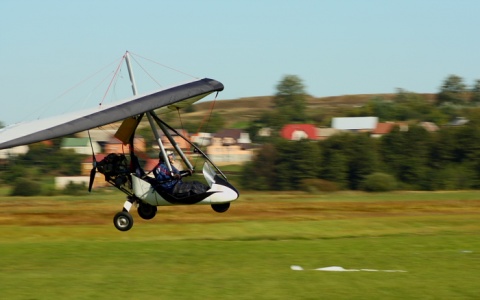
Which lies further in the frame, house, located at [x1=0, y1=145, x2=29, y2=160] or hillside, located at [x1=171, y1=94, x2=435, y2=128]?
hillside, located at [x1=171, y1=94, x2=435, y2=128]

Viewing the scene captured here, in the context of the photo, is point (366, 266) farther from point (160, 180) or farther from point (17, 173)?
point (17, 173)

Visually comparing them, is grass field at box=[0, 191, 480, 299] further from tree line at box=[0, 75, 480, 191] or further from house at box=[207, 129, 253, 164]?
house at box=[207, 129, 253, 164]

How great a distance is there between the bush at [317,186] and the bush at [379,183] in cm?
263

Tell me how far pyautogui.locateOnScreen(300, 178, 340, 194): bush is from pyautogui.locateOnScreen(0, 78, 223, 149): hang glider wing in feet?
145

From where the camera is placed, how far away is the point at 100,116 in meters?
21.2

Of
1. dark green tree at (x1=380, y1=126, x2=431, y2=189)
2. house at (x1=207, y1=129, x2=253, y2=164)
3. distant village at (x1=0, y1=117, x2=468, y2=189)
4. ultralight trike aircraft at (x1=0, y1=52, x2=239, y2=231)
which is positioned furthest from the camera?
Result: house at (x1=207, y1=129, x2=253, y2=164)

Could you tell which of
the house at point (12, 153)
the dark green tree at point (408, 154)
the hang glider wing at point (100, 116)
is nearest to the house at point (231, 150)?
the dark green tree at point (408, 154)

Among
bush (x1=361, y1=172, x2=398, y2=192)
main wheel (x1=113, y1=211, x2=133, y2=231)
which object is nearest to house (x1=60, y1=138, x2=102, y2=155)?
bush (x1=361, y1=172, x2=398, y2=192)

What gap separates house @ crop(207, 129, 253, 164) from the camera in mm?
81688

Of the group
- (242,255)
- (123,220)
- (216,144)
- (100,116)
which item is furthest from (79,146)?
(100,116)

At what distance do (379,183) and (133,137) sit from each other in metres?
45.7

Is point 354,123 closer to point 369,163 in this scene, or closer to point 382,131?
point 382,131

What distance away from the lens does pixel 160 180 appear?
2323cm

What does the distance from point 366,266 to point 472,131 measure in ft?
195
